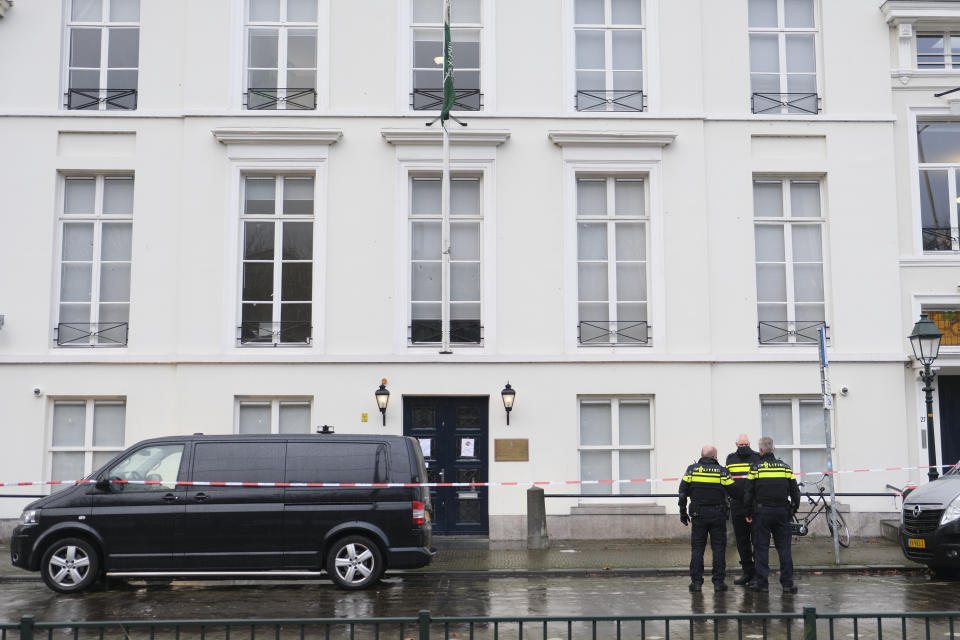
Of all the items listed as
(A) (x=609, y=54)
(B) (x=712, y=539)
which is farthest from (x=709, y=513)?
(A) (x=609, y=54)

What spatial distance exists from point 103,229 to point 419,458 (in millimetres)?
8517

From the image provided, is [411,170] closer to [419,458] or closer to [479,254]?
[479,254]

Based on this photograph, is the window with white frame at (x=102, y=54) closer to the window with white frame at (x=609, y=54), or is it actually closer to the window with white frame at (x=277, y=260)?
the window with white frame at (x=277, y=260)

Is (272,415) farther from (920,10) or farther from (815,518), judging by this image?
(920,10)

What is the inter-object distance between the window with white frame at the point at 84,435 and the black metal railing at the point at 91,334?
104 centimetres

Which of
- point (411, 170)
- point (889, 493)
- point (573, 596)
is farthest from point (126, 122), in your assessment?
point (889, 493)

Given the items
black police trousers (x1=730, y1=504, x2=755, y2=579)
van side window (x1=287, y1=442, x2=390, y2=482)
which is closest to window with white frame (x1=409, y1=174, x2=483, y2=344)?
van side window (x1=287, y1=442, x2=390, y2=482)

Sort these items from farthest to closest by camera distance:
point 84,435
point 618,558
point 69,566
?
1. point 84,435
2. point 618,558
3. point 69,566

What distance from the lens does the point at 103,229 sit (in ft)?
58.3

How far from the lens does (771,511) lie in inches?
481

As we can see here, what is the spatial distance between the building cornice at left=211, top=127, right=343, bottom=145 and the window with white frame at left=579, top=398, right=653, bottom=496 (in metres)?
6.57

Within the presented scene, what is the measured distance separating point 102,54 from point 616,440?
1182 centimetres

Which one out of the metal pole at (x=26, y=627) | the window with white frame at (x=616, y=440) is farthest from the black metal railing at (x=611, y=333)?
the metal pole at (x=26, y=627)

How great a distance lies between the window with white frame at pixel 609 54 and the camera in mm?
18047
